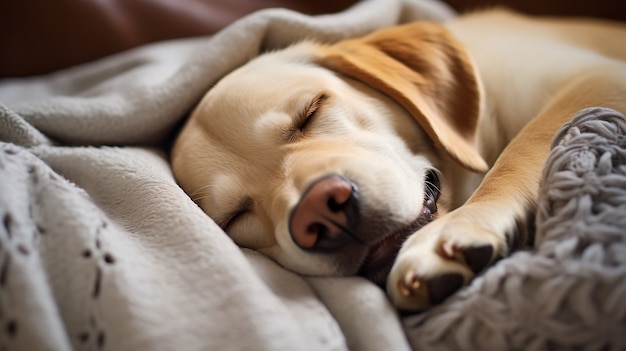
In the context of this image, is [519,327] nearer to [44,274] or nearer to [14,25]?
[44,274]

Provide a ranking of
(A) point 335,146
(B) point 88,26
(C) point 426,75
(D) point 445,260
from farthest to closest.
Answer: (B) point 88,26 → (C) point 426,75 → (A) point 335,146 → (D) point 445,260

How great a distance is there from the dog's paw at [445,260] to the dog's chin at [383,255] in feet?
0.24

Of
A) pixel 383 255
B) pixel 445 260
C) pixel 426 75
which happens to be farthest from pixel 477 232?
pixel 426 75

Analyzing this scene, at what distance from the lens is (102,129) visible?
1303 mm

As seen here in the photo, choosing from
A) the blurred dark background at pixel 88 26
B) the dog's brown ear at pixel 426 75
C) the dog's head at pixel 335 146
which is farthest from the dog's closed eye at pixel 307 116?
the blurred dark background at pixel 88 26

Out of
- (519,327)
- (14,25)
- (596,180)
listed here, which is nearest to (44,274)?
(519,327)

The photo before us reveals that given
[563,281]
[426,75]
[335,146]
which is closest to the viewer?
[563,281]

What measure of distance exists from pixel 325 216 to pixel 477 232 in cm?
24

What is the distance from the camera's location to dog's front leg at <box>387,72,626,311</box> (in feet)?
2.76

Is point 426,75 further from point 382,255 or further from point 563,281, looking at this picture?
point 563,281

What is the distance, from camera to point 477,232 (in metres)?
0.87

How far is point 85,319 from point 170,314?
0.41 feet

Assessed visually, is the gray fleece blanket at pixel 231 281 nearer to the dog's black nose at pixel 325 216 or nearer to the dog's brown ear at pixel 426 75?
the dog's black nose at pixel 325 216

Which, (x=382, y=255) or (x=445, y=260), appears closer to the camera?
(x=445, y=260)
